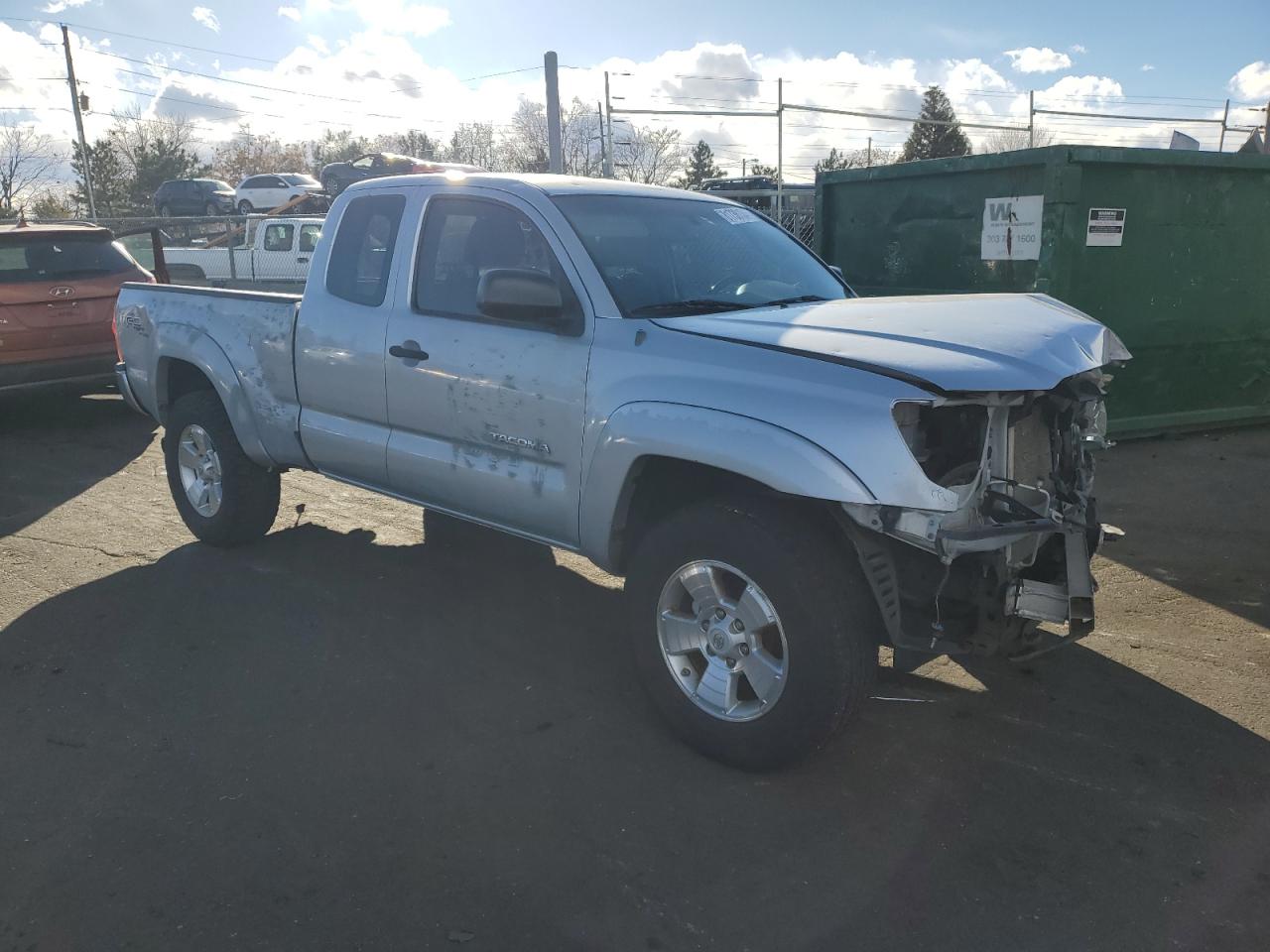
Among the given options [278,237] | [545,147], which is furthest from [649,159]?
[278,237]

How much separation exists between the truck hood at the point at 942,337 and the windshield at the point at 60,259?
25.1ft

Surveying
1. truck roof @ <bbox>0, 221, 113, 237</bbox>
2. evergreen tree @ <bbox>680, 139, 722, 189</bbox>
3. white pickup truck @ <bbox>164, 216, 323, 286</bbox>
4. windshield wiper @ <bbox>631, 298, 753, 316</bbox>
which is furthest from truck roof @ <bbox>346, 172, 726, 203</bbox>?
evergreen tree @ <bbox>680, 139, 722, 189</bbox>

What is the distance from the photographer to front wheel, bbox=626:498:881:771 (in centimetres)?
313

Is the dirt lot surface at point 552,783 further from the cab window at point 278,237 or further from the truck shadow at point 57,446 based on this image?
the cab window at point 278,237

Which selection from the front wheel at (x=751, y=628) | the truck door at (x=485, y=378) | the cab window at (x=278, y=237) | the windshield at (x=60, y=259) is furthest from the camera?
the cab window at (x=278, y=237)

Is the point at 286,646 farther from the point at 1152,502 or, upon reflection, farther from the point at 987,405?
the point at 1152,502

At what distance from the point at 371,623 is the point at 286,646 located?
0.41m

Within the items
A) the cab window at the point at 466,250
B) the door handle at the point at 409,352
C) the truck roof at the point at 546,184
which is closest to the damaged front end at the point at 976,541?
the cab window at the point at 466,250

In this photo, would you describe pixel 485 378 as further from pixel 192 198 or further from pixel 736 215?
pixel 192 198

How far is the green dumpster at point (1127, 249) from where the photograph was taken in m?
7.43

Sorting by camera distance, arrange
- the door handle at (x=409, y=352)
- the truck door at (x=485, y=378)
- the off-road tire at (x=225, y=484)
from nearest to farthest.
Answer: the truck door at (x=485, y=378)
the door handle at (x=409, y=352)
the off-road tire at (x=225, y=484)

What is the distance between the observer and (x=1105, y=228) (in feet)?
24.7

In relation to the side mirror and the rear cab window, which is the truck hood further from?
the rear cab window

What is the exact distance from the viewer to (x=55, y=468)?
784 centimetres
